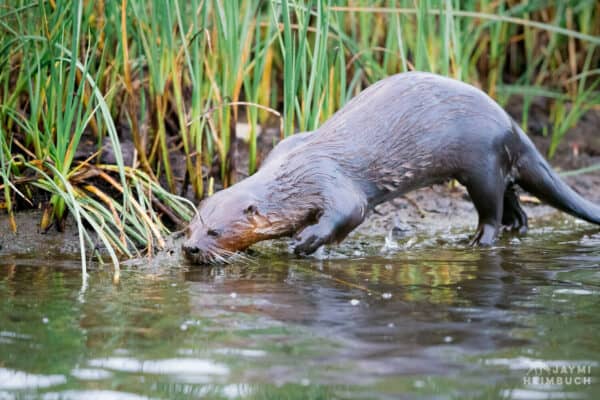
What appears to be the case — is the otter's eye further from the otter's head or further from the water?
the water

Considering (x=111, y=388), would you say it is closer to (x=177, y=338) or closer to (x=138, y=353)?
(x=138, y=353)

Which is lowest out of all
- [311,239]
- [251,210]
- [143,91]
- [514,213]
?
[514,213]

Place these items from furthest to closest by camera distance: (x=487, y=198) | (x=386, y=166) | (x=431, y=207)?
(x=431, y=207) → (x=487, y=198) → (x=386, y=166)

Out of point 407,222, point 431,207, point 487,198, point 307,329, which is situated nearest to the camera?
point 307,329

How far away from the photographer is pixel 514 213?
4898mm

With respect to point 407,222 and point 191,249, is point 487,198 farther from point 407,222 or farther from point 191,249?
point 191,249

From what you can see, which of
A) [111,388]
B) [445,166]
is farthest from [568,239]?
[111,388]

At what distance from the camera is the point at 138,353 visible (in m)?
2.55

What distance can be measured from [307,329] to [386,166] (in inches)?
64.4

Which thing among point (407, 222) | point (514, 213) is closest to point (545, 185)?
point (514, 213)

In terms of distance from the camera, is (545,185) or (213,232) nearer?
(213,232)

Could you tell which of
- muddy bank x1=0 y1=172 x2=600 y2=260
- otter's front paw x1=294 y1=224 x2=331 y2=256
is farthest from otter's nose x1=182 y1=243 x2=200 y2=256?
muddy bank x1=0 y1=172 x2=600 y2=260

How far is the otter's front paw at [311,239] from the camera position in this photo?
401cm

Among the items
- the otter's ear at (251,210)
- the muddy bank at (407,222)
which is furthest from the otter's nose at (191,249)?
the muddy bank at (407,222)
